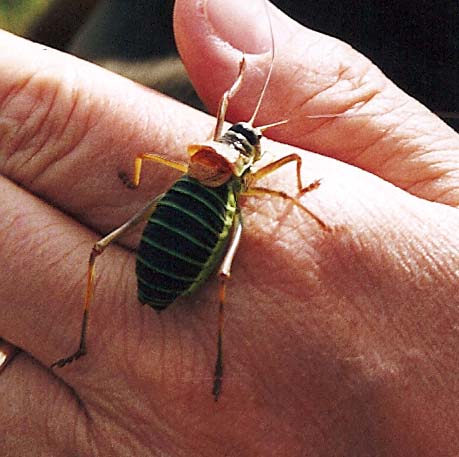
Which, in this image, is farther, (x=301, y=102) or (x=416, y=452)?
(x=301, y=102)

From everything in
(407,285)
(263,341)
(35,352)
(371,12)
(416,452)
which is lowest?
(35,352)

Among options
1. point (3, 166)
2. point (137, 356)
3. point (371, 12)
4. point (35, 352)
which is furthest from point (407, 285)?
point (371, 12)

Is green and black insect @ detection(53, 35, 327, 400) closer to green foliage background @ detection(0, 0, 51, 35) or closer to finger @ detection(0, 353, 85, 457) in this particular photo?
finger @ detection(0, 353, 85, 457)

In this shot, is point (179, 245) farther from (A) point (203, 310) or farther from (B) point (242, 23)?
(B) point (242, 23)

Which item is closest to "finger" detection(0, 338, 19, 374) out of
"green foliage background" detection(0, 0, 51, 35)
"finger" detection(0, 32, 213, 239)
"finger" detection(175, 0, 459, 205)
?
"finger" detection(0, 32, 213, 239)

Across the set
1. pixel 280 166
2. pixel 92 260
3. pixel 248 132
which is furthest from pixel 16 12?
pixel 92 260

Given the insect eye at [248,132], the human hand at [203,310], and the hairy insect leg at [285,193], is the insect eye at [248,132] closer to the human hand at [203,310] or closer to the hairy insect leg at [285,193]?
Answer: the human hand at [203,310]

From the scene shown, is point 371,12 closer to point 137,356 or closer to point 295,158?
point 295,158
